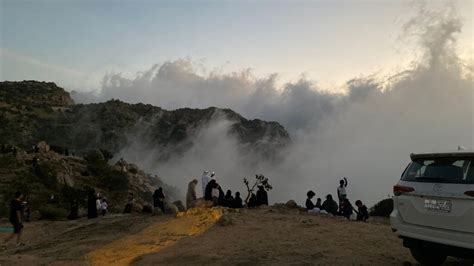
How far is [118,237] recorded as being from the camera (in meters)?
12.7

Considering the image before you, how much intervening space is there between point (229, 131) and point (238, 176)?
1257cm

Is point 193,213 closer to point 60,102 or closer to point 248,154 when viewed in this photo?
point 60,102

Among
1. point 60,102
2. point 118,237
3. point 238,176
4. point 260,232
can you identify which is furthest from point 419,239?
point 238,176

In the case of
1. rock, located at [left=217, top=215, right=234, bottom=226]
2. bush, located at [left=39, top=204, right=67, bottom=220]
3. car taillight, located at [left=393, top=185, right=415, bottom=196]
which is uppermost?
car taillight, located at [left=393, top=185, right=415, bottom=196]

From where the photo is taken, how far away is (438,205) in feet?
20.9

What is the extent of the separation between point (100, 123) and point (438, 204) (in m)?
86.0

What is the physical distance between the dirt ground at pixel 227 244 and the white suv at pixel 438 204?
172cm

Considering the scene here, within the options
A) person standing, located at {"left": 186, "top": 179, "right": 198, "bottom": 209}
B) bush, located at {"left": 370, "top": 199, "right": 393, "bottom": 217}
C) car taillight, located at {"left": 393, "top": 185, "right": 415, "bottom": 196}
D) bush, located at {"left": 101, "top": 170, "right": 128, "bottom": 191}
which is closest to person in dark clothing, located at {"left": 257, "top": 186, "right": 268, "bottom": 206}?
person standing, located at {"left": 186, "top": 179, "right": 198, "bottom": 209}

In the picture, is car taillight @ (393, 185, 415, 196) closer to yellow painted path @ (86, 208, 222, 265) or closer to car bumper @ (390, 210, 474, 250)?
car bumper @ (390, 210, 474, 250)

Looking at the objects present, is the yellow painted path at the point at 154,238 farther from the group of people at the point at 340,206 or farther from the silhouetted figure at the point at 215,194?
the group of people at the point at 340,206

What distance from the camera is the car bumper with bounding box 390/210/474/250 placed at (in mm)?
5988

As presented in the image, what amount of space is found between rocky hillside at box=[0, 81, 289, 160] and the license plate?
56.6m

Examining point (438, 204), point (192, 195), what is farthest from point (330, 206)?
point (438, 204)

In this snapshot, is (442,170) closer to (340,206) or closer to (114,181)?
(340,206)
